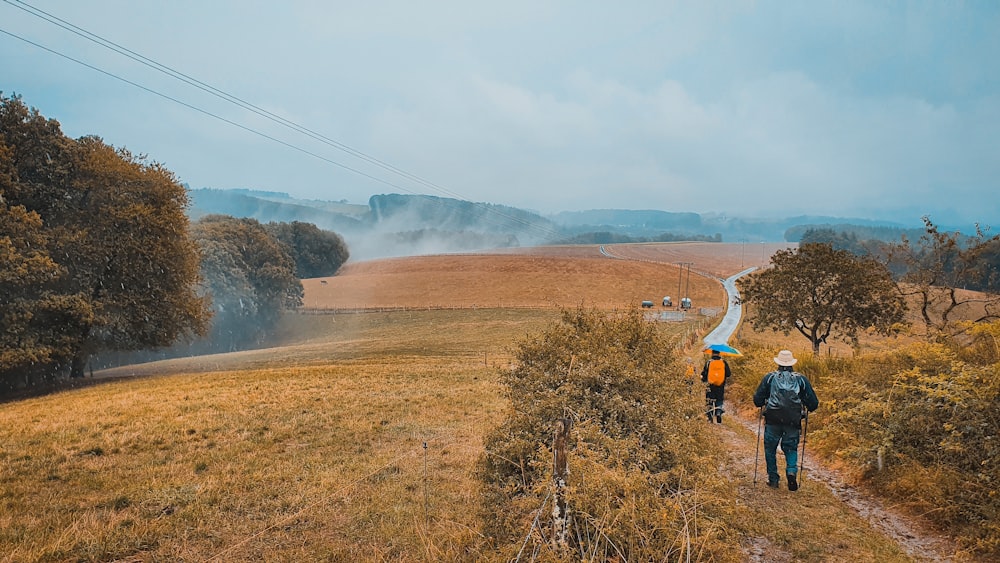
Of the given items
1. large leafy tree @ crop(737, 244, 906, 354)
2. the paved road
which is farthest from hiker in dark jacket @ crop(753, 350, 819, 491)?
the paved road

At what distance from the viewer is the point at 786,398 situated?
7.56 meters

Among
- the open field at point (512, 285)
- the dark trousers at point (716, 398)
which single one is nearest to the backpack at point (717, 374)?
the dark trousers at point (716, 398)

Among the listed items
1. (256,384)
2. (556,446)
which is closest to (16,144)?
(256,384)

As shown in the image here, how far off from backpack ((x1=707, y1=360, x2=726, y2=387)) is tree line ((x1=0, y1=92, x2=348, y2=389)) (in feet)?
Result: 82.0

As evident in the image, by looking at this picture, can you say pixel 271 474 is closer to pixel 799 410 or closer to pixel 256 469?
pixel 256 469

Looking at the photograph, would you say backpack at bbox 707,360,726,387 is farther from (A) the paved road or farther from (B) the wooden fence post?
(A) the paved road

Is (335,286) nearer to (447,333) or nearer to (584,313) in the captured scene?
(447,333)

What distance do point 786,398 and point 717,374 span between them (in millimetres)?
4786

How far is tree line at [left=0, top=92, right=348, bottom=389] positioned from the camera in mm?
20219

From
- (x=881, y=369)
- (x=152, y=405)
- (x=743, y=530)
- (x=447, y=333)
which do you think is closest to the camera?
(x=743, y=530)

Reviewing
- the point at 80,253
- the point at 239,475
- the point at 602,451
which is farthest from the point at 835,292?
the point at 80,253

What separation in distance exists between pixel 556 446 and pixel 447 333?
43.9 meters

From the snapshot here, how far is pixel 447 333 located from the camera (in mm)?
47156

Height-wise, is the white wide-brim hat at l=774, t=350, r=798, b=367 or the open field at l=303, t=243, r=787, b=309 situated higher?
the white wide-brim hat at l=774, t=350, r=798, b=367
